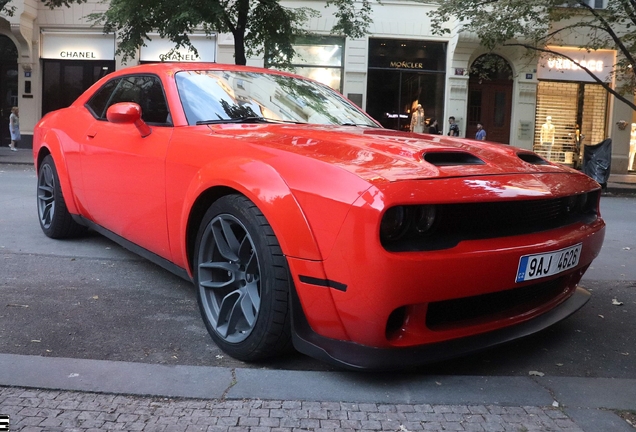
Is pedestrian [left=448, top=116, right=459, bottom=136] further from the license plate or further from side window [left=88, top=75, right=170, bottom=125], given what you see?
the license plate

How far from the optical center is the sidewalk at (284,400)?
7.80ft

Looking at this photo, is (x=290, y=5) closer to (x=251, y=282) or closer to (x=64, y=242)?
(x=64, y=242)

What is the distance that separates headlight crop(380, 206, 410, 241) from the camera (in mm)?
2473

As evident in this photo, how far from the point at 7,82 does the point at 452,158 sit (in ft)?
79.0

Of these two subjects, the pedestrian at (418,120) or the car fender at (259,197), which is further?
the pedestrian at (418,120)

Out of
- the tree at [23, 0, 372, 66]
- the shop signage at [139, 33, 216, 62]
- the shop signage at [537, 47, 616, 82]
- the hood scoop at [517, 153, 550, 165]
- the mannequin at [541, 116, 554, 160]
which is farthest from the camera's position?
the mannequin at [541, 116, 554, 160]

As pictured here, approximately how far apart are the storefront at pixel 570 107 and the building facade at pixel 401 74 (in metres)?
0.04

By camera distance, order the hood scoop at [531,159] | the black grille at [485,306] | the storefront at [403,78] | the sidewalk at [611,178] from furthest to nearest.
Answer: the storefront at [403,78], the sidewalk at [611,178], the hood scoop at [531,159], the black grille at [485,306]

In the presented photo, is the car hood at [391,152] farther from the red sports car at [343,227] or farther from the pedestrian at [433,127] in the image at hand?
the pedestrian at [433,127]

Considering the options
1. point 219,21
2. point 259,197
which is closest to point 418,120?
point 219,21

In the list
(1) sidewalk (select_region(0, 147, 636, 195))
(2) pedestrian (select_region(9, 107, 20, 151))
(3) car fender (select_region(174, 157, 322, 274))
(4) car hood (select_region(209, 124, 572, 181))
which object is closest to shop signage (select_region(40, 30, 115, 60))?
(2) pedestrian (select_region(9, 107, 20, 151))

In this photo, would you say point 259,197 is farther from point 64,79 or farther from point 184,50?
point 64,79

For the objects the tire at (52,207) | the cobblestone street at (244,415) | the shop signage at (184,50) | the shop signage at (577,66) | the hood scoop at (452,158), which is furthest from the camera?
the shop signage at (577,66)

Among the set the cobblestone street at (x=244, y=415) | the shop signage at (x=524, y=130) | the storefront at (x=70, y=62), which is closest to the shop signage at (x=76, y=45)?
the storefront at (x=70, y=62)
